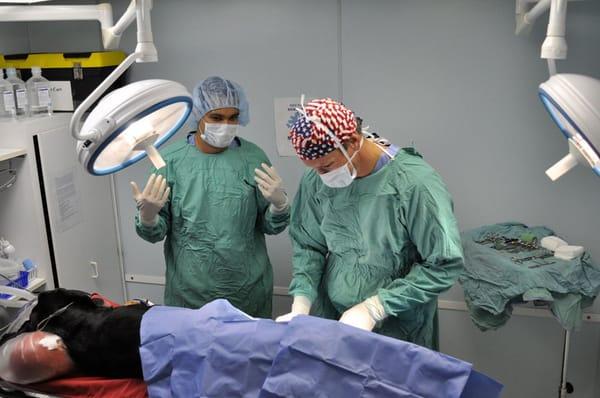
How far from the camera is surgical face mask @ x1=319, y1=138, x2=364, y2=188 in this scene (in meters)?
1.65

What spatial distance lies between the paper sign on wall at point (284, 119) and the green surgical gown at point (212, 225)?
1.51 ft

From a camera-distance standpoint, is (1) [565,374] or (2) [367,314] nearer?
(2) [367,314]

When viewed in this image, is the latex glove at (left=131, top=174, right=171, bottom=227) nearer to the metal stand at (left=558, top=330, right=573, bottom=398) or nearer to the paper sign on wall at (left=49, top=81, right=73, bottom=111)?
the paper sign on wall at (left=49, top=81, right=73, bottom=111)

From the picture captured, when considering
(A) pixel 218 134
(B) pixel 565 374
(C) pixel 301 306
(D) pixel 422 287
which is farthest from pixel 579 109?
(B) pixel 565 374

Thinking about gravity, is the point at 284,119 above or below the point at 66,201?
above

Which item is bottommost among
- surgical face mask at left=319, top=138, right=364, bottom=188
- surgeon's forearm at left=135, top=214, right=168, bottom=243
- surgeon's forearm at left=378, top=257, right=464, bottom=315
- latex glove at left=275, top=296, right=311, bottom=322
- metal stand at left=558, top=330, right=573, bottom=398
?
metal stand at left=558, top=330, right=573, bottom=398

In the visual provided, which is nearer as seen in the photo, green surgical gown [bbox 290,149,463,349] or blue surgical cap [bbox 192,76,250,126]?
green surgical gown [bbox 290,149,463,349]

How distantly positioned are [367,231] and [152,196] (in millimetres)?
782

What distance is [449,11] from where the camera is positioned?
2357mm

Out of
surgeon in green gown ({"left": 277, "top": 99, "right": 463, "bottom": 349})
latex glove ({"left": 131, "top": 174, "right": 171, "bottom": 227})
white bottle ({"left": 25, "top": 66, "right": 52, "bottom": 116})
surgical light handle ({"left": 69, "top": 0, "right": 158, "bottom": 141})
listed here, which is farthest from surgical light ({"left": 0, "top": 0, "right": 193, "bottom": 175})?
white bottle ({"left": 25, "top": 66, "right": 52, "bottom": 116})

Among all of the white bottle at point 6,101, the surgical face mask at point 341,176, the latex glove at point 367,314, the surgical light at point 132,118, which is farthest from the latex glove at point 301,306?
the white bottle at point 6,101

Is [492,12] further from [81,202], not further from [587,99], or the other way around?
[81,202]

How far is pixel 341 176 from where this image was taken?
166 cm

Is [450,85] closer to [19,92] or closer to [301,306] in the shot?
[301,306]
